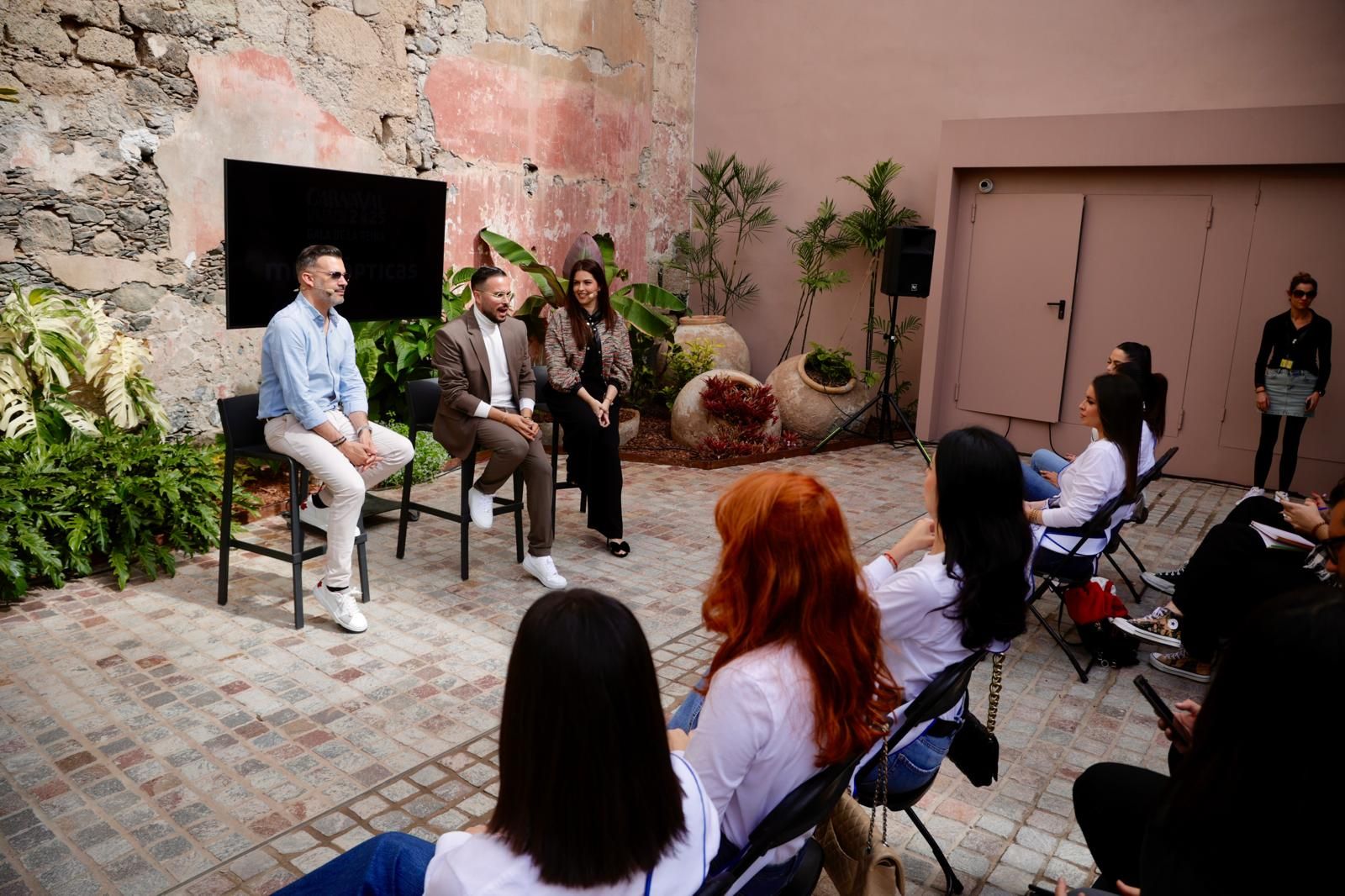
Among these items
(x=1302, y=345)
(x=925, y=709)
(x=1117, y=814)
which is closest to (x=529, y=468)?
(x=925, y=709)

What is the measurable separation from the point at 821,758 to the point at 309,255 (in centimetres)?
379

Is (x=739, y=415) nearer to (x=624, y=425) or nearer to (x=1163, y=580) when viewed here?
(x=624, y=425)

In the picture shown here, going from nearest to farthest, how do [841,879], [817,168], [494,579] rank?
[841,879] → [494,579] → [817,168]

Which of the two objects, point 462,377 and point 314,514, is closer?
point 462,377

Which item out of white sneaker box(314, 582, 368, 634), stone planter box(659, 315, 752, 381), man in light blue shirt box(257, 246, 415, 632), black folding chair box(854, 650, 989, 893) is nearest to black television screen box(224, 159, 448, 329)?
man in light blue shirt box(257, 246, 415, 632)

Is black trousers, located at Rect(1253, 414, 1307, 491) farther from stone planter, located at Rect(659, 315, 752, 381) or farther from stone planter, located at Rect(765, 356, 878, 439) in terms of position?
stone planter, located at Rect(659, 315, 752, 381)

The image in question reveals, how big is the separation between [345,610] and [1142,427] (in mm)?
4016

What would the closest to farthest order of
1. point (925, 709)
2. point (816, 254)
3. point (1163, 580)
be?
1. point (925, 709)
2. point (1163, 580)
3. point (816, 254)

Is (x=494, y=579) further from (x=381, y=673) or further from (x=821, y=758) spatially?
(x=821, y=758)

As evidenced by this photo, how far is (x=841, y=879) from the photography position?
2.47 metres

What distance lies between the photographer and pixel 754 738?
1.94 meters

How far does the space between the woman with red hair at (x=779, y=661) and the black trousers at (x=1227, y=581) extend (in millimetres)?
2688

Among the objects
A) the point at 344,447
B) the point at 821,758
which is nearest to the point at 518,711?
the point at 821,758

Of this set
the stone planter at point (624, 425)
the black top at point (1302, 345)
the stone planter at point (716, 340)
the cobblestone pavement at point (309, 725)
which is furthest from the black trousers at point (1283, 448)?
the stone planter at point (624, 425)
